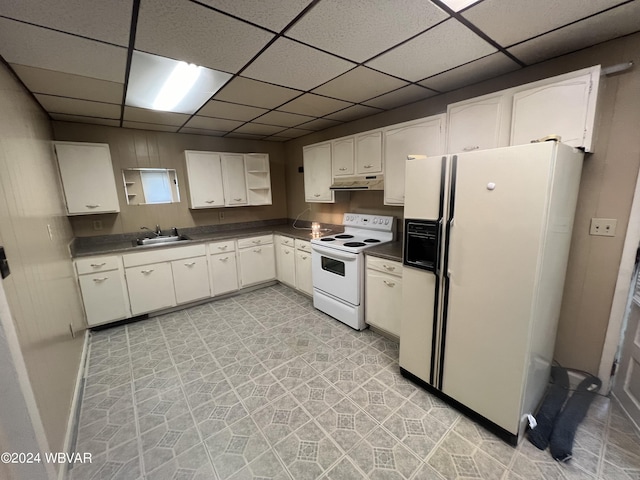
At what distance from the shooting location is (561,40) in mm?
1601

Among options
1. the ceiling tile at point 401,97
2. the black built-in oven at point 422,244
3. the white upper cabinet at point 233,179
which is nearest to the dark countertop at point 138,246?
the white upper cabinet at point 233,179

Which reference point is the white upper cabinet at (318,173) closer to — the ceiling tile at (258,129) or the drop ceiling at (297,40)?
the ceiling tile at (258,129)

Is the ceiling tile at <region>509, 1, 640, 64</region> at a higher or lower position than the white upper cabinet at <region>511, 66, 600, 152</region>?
higher

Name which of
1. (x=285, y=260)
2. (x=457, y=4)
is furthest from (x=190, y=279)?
(x=457, y=4)

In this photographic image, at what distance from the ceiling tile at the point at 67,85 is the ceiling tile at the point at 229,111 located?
72 cm

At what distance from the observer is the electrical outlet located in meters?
1.73

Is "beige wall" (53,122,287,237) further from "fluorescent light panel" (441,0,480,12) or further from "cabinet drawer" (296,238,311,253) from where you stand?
"fluorescent light panel" (441,0,480,12)

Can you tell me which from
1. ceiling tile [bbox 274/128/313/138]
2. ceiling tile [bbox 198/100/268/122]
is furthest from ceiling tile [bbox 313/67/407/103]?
ceiling tile [bbox 274/128/313/138]

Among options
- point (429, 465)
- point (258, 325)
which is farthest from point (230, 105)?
point (429, 465)

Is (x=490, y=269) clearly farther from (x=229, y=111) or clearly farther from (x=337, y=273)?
(x=229, y=111)

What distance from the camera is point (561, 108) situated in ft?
5.30

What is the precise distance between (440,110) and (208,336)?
130 inches

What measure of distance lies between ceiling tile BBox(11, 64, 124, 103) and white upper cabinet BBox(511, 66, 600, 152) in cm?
295

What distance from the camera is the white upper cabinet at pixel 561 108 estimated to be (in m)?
1.53
